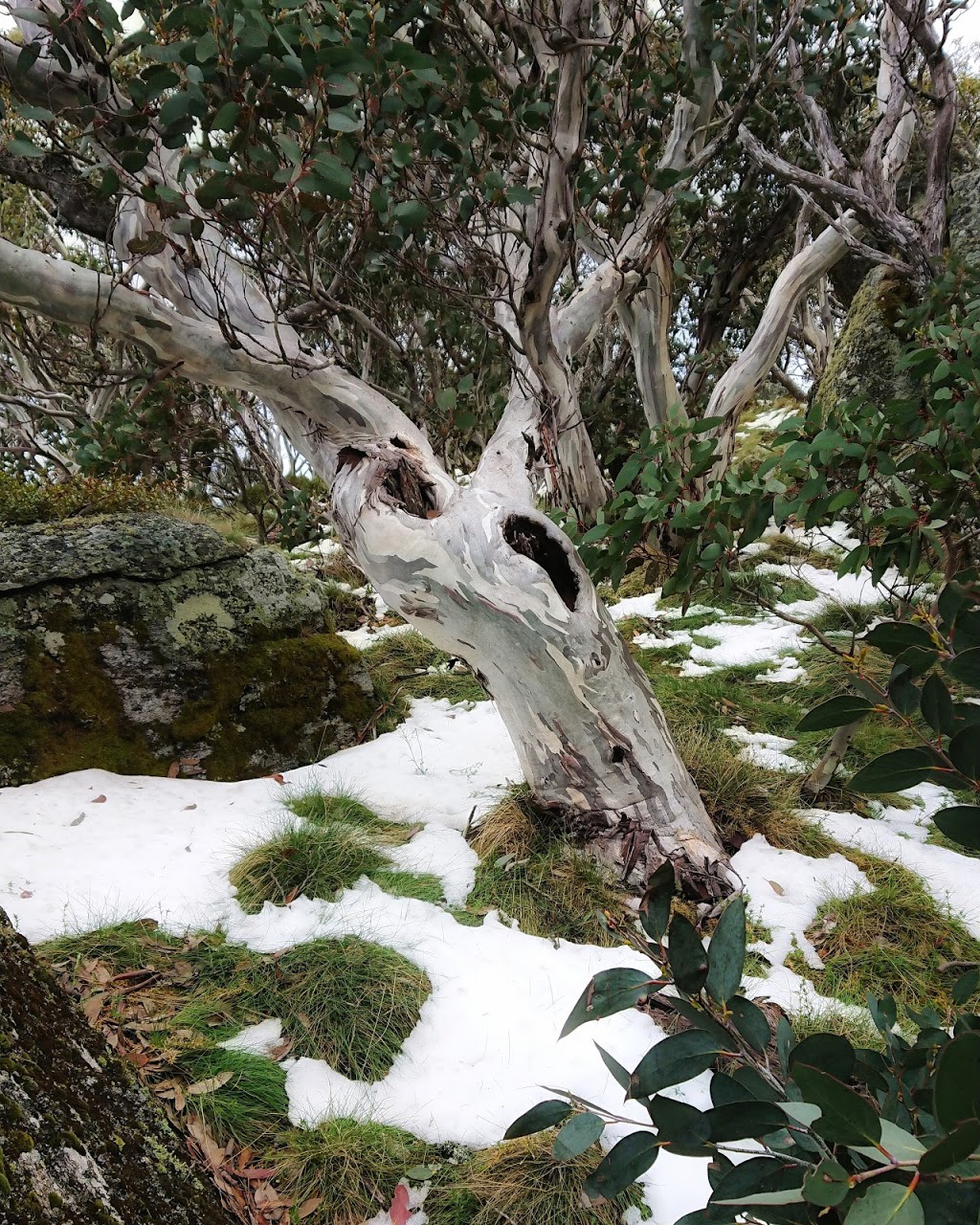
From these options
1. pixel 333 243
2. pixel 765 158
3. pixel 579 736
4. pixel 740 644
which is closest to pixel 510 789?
pixel 579 736

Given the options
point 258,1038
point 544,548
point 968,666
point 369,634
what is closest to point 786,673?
point 544,548

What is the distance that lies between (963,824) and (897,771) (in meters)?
0.07

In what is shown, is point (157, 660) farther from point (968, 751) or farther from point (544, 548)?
point (968, 751)

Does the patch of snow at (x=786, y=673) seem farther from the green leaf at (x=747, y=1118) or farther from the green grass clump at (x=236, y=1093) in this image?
the green leaf at (x=747, y=1118)

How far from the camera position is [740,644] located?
5.05 meters

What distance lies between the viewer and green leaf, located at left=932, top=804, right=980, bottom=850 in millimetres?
701

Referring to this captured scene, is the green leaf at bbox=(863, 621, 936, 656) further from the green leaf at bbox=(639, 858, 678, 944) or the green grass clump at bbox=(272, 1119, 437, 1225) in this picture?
the green grass clump at bbox=(272, 1119, 437, 1225)

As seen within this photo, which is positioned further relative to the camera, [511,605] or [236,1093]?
[511,605]

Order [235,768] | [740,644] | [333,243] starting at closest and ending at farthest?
[235,768] < [740,644] < [333,243]

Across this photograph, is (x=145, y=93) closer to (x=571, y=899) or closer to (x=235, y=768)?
(x=235, y=768)

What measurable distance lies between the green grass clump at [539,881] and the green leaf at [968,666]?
6.72ft

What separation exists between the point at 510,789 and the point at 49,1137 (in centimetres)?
257

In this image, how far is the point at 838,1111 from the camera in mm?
482

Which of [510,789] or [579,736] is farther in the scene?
[510,789]
